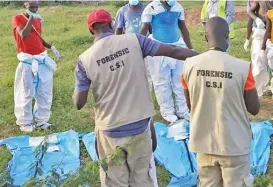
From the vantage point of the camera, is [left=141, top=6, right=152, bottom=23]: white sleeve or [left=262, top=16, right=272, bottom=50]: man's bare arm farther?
[left=262, top=16, right=272, bottom=50]: man's bare arm

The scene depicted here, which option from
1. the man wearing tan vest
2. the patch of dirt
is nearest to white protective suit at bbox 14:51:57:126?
the man wearing tan vest

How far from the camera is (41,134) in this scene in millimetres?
6645

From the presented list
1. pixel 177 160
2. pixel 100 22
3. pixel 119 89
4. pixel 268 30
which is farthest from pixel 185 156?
pixel 100 22

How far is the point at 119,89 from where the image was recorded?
3877 millimetres

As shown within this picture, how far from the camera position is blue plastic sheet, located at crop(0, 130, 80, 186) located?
5.46 m

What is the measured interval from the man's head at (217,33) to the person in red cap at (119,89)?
0.39m

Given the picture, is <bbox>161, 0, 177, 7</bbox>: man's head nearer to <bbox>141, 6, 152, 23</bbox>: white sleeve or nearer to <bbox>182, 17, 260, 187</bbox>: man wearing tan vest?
<bbox>141, 6, 152, 23</bbox>: white sleeve

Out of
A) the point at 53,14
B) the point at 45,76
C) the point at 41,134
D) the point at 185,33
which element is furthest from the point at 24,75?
the point at 53,14

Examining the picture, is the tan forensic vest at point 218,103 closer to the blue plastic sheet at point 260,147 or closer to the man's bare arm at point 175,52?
the man's bare arm at point 175,52

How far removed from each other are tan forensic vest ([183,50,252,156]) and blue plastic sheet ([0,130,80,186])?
2.01 m

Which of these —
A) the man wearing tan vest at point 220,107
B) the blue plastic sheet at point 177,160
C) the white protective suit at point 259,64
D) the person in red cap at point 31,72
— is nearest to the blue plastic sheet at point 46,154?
the person in red cap at point 31,72

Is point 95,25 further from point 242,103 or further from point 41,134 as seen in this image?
point 41,134

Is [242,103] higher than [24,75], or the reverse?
[242,103]

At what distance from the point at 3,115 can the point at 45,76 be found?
4.03ft
